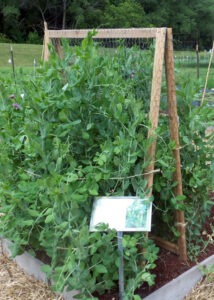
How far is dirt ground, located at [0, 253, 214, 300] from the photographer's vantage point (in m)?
2.73

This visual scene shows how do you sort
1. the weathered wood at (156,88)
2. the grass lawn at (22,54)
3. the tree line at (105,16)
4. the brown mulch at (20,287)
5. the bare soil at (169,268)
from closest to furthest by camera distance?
the weathered wood at (156,88)
the bare soil at (169,268)
the brown mulch at (20,287)
the grass lawn at (22,54)
the tree line at (105,16)

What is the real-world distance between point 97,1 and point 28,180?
4769cm

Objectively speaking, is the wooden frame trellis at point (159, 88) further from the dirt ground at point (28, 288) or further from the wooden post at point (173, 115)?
the dirt ground at point (28, 288)

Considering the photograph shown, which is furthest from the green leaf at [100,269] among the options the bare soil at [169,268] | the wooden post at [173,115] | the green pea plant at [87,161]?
the wooden post at [173,115]

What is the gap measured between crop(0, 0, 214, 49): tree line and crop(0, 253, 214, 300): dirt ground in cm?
3598

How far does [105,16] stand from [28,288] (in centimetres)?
4319

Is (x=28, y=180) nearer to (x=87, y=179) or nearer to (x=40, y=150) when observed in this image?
(x=40, y=150)

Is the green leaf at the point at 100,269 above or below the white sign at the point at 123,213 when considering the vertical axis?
below

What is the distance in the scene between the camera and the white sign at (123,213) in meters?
2.26

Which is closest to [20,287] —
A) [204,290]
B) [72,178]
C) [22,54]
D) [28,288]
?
[28,288]

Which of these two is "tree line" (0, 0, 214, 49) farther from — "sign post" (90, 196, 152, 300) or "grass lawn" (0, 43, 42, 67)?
"sign post" (90, 196, 152, 300)

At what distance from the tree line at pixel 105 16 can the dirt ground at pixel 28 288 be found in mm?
35979

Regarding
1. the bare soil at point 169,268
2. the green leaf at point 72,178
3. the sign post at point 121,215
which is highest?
the green leaf at point 72,178

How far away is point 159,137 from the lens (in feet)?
8.43
